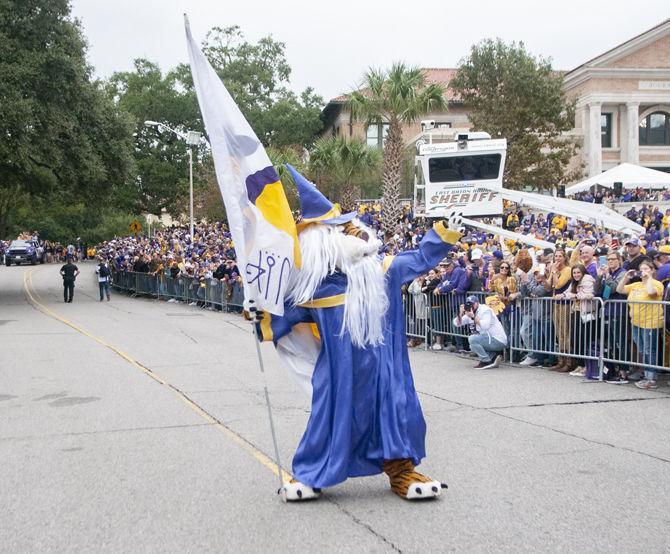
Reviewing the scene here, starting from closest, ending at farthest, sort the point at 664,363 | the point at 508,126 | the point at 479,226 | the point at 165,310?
1. the point at 664,363
2. the point at 479,226
3. the point at 165,310
4. the point at 508,126

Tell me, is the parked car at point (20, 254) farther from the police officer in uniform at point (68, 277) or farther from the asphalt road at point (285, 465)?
the asphalt road at point (285, 465)

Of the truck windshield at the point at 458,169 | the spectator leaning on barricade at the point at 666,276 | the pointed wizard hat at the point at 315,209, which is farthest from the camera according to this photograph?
the truck windshield at the point at 458,169

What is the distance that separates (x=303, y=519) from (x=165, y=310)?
63.9 ft

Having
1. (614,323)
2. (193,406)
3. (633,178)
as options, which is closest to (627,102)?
(633,178)

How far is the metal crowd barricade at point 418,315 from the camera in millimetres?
13898

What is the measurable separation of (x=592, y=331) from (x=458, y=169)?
14.7 meters

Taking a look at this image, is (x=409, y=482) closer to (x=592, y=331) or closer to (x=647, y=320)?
(x=647, y=320)

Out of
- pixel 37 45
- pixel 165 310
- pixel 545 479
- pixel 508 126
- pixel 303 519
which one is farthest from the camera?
pixel 508 126

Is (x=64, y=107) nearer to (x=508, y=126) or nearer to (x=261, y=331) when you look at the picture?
(x=508, y=126)

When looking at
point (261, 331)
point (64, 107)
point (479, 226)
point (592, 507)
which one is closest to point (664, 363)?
point (592, 507)

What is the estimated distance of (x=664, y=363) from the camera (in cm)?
930

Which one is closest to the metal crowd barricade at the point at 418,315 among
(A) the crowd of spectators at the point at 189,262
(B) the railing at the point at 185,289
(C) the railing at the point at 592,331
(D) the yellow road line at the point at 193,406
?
(C) the railing at the point at 592,331

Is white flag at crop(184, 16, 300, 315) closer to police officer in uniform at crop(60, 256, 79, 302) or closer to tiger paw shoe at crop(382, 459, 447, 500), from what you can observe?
tiger paw shoe at crop(382, 459, 447, 500)

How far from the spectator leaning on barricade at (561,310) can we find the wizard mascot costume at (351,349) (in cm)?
605
